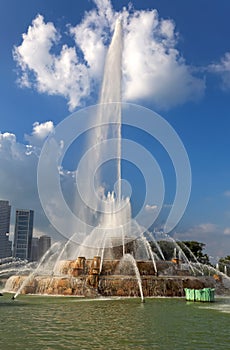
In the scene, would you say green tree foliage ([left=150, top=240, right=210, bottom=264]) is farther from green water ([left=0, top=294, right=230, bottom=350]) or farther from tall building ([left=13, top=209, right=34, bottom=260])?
tall building ([left=13, top=209, right=34, bottom=260])

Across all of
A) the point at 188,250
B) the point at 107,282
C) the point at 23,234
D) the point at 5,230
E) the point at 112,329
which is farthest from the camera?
the point at 23,234

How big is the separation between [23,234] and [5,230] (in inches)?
822

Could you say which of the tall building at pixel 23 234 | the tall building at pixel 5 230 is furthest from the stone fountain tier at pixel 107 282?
the tall building at pixel 23 234

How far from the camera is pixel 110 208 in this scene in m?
39.2

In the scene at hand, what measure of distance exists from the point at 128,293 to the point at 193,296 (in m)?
4.57

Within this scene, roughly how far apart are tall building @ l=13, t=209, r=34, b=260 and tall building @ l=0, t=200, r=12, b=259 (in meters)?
9.41

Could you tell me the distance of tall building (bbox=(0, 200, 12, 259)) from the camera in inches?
6081

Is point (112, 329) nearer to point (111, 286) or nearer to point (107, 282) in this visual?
point (111, 286)

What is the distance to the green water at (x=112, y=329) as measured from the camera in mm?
9664

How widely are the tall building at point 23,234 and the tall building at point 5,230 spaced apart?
370 inches

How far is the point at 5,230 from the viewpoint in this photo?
162m

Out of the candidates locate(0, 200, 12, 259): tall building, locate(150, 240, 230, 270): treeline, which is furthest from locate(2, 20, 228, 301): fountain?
locate(0, 200, 12, 259): tall building

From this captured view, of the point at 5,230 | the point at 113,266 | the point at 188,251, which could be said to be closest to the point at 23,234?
the point at 5,230

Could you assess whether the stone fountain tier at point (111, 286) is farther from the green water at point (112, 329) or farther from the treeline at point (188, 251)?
the treeline at point (188, 251)
